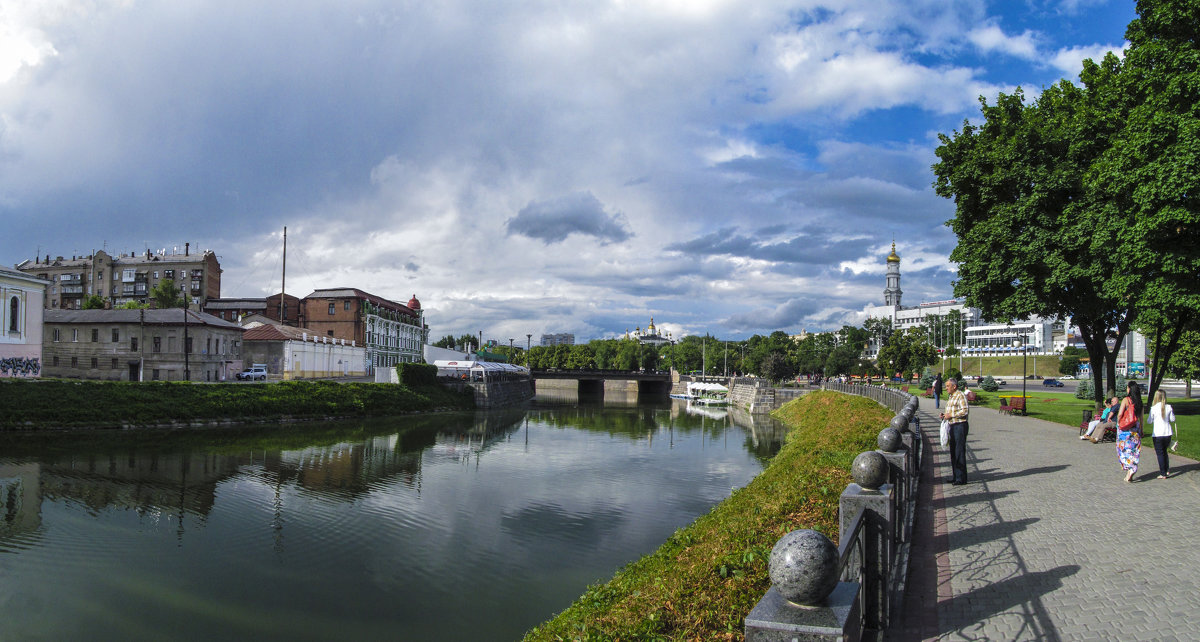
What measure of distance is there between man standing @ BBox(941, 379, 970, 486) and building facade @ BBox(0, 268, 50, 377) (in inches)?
2060

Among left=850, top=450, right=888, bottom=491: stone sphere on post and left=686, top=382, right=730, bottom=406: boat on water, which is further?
left=686, top=382, right=730, bottom=406: boat on water

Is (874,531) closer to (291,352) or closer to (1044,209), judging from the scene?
(1044,209)

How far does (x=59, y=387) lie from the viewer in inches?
1351

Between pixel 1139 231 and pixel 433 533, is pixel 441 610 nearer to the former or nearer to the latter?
pixel 433 533

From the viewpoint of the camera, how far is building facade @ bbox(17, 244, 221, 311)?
309 ft

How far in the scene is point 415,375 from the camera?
57781 millimetres

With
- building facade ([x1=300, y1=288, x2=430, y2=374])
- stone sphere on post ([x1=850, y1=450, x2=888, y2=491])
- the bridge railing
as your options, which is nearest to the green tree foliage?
building facade ([x1=300, y1=288, x2=430, y2=374])

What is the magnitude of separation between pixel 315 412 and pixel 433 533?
31477mm

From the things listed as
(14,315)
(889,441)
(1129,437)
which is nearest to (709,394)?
(14,315)

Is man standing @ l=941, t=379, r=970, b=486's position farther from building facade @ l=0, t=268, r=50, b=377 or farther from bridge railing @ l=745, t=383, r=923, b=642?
building facade @ l=0, t=268, r=50, b=377

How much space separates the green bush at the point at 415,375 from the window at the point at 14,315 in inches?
1001

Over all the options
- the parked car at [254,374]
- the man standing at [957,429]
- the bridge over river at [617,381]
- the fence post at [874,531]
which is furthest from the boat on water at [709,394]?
the fence post at [874,531]

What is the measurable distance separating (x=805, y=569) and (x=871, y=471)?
9.35ft

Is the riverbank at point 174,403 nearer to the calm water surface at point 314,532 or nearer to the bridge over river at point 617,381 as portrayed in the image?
the calm water surface at point 314,532
